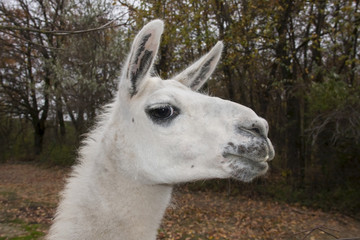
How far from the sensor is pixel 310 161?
34.2ft

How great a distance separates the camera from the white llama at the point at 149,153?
1790mm

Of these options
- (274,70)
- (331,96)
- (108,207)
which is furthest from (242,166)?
(274,70)

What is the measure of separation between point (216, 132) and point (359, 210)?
30.8ft

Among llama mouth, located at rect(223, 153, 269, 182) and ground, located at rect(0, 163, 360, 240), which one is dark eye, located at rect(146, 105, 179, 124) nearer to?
llama mouth, located at rect(223, 153, 269, 182)

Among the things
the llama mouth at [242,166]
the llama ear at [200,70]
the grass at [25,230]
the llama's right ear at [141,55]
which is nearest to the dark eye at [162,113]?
the llama's right ear at [141,55]

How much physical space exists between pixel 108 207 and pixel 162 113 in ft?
2.55

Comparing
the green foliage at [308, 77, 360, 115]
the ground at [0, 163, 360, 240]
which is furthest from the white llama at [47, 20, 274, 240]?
the green foliage at [308, 77, 360, 115]

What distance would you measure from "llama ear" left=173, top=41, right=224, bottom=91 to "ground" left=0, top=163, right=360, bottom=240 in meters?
3.65

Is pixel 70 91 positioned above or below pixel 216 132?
above

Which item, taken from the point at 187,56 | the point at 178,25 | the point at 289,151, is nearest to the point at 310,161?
the point at 289,151

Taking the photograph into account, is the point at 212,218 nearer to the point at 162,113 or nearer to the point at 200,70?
the point at 200,70

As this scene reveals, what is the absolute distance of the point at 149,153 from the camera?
2039 mm

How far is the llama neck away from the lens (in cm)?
197

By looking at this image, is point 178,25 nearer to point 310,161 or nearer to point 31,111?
point 310,161
